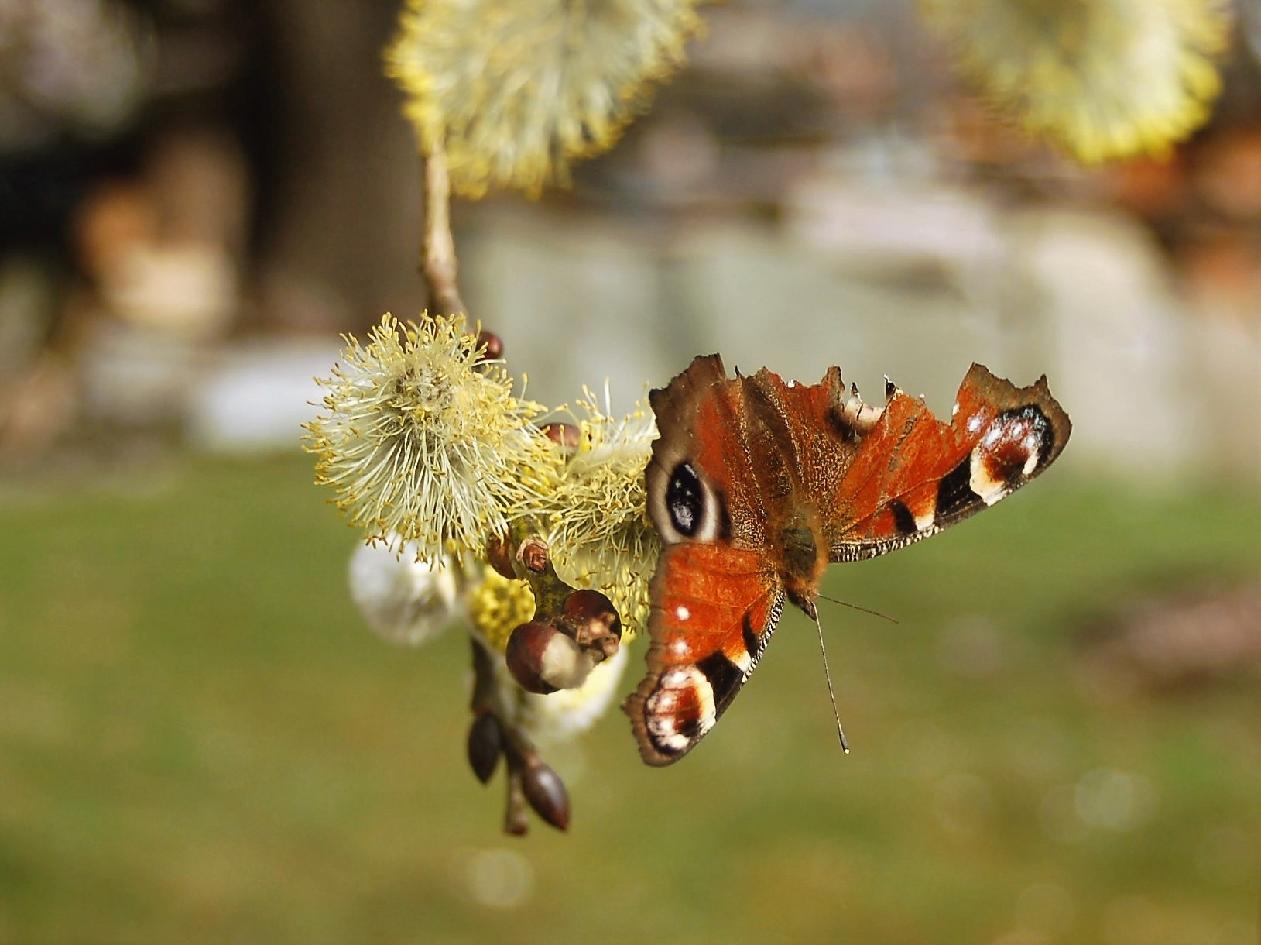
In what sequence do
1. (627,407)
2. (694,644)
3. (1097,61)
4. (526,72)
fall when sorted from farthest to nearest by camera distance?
(627,407)
(1097,61)
(526,72)
(694,644)

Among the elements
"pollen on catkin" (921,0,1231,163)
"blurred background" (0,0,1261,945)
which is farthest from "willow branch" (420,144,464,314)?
"blurred background" (0,0,1261,945)

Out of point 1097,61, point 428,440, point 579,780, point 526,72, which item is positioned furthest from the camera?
point 579,780

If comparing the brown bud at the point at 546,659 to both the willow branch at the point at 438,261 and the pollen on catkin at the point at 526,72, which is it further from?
the pollen on catkin at the point at 526,72

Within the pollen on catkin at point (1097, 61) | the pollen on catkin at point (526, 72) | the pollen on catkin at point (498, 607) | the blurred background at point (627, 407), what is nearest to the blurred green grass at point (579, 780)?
the blurred background at point (627, 407)

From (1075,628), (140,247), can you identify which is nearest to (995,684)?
(1075,628)

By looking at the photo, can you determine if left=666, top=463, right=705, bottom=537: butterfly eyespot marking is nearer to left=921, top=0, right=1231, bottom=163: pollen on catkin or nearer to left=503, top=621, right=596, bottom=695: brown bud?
left=503, top=621, right=596, bottom=695: brown bud

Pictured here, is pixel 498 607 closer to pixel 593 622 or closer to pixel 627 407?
pixel 593 622

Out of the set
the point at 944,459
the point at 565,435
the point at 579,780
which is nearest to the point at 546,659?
the point at 565,435
